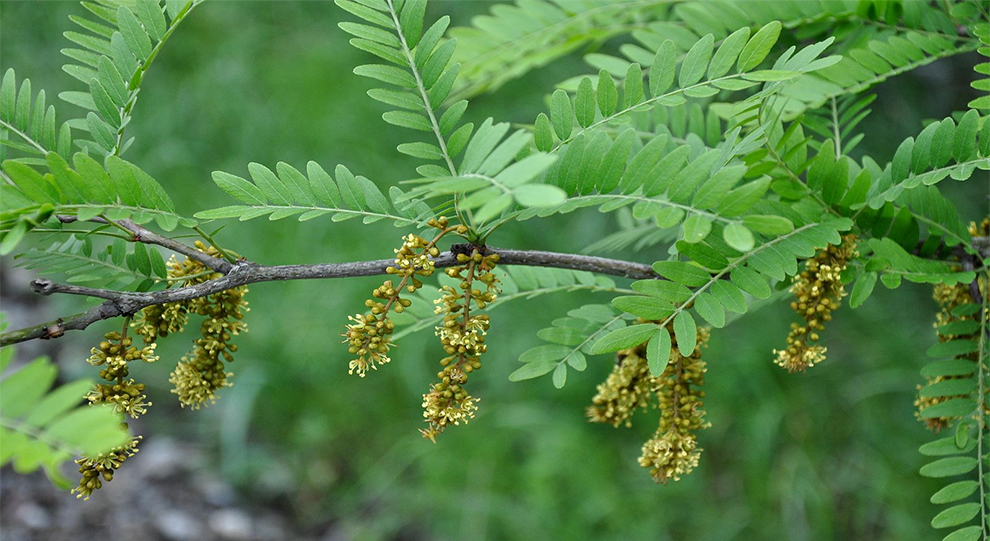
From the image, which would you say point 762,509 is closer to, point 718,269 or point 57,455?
point 718,269

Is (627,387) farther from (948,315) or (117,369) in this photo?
(117,369)

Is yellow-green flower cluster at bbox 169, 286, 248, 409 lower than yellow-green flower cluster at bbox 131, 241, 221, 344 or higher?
lower

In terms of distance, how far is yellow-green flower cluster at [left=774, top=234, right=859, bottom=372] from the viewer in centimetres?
92

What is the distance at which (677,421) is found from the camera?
0.97 meters

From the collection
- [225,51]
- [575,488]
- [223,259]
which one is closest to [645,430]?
[575,488]

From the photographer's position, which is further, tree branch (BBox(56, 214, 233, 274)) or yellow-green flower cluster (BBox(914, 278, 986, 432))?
yellow-green flower cluster (BBox(914, 278, 986, 432))

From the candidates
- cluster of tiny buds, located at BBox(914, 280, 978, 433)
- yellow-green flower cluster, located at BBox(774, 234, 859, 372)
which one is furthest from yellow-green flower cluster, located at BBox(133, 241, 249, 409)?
cluster of tiny buds, located at BBox(914, 280, 978, 433)

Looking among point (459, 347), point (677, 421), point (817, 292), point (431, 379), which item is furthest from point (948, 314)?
point (431, 379)

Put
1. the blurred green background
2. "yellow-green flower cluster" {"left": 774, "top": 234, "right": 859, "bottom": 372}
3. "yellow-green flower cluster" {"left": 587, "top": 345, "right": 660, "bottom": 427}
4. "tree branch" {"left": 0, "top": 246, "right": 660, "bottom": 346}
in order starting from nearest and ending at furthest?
"tree branch" {"left": 0, "top": 246, "right": 660, "bottom": 346}, "yellow-green flower cluster" {"left": 774, "top": 234, "right": 859, "bottom": 372}, "yellow-green flower cluster" {"left": 587, "top": 345, "right": 660, "bottom": 427}, the blurred green background

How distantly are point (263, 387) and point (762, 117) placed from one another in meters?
3.02

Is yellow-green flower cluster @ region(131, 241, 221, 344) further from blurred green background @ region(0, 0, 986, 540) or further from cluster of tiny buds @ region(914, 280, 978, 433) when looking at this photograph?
blurred green background @ region(0, 0, 986, 540)

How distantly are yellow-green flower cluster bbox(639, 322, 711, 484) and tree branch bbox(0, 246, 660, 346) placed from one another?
5.2 inches

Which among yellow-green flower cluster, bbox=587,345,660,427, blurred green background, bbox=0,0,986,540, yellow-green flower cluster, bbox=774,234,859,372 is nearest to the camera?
yellow-green flower cluster, bbox=774,234,859,372

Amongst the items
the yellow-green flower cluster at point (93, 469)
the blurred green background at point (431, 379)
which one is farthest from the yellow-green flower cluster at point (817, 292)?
the blurred green background at point (431, 379)
